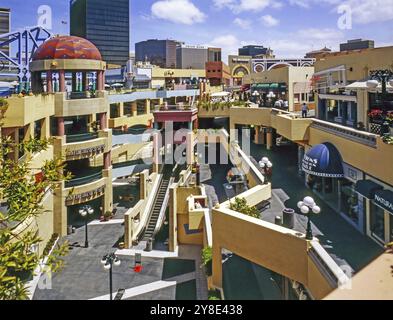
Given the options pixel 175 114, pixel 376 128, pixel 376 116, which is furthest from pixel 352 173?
pixel 175 114

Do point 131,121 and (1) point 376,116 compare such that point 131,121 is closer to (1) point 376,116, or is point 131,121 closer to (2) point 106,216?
(2) point 106,216

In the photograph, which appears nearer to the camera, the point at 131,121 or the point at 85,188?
the point at 85,188

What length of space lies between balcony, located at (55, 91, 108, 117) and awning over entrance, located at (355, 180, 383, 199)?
81.9 feet

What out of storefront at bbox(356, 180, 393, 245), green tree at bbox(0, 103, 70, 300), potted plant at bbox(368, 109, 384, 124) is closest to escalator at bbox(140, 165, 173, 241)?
storefront at bbox(356, 180, 393, 245)

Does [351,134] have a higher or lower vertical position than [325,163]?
higher

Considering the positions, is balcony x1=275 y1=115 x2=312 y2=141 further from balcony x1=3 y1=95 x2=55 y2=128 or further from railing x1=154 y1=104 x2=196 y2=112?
railing x1=154 y1=104 x2=196 y2=112


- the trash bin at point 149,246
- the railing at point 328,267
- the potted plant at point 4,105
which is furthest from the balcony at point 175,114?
the railing at point 328,267

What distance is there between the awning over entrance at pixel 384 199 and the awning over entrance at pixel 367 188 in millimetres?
359

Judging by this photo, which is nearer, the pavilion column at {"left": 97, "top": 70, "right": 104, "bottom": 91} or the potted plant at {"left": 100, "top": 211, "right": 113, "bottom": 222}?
the potted plant at {"left": 100, "top": 211, "right": 113, "bottom": 222}

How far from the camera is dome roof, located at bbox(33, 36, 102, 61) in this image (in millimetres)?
33406

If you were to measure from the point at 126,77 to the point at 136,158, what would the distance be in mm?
24210

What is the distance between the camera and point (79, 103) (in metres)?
33.3

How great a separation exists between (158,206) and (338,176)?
19.2 meters

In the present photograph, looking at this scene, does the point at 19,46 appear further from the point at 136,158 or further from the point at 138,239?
the point at 138,239
